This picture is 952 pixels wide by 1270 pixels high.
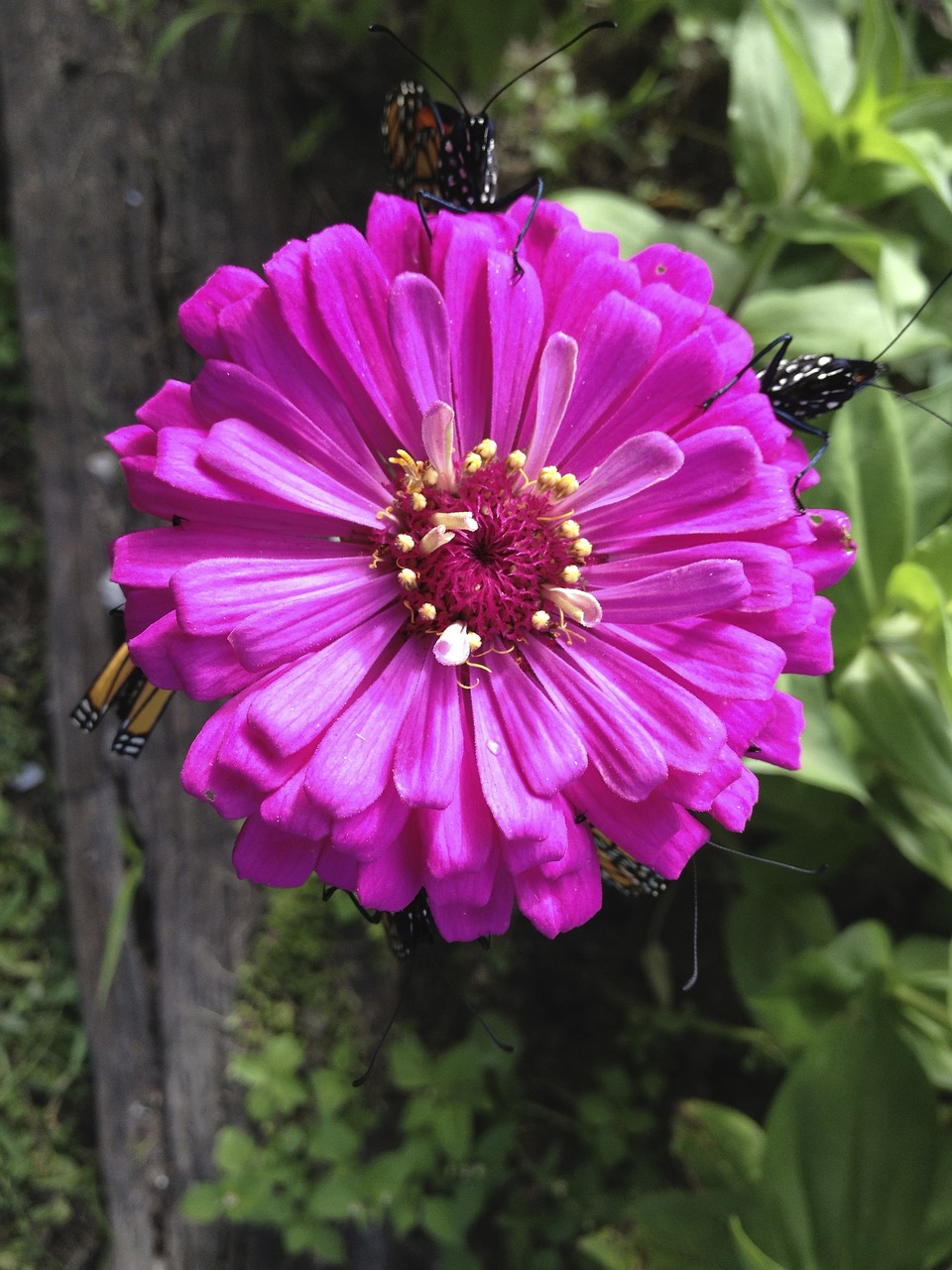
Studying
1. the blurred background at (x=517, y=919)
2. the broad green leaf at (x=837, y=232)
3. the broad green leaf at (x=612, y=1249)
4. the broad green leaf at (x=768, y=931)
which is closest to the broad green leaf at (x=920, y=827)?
the blurred background at (x=517, y=919)

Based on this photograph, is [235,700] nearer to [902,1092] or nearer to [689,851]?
[689,851]

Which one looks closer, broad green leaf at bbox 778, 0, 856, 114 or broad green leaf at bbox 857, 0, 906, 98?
broad green leaf at bbox 857, 0, 906, 98

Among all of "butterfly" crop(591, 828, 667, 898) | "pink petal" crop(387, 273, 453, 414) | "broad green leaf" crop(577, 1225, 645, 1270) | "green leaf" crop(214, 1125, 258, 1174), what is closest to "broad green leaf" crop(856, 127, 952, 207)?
"pink petal" crop(387, 273, 453, 414)

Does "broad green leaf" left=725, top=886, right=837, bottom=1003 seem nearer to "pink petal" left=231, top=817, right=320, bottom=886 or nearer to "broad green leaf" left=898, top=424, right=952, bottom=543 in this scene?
"broad green leaf" left=898, top=424, right=952, bottom=543

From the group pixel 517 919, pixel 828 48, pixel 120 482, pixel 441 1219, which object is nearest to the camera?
pixel 828 48

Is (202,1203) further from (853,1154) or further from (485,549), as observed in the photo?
(485,549)

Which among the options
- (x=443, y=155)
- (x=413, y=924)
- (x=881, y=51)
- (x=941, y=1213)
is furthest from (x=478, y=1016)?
(x=881, y=51)

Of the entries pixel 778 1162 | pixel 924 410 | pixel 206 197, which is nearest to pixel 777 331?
pixel 924 410

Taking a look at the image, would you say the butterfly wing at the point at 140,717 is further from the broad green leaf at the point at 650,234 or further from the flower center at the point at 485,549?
the broad green leaf at the point at 650,234

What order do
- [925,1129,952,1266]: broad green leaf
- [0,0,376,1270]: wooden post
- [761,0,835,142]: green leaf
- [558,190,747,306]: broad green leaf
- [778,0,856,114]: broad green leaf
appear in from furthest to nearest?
[0,0,376,1270]: wooden post < [558,190,747,306]: broad green leaf < [778,0,856,114]: broad green leaf < [925,1129,952,1266]: broad green leaf < [761,0,835,142]: green leaf
